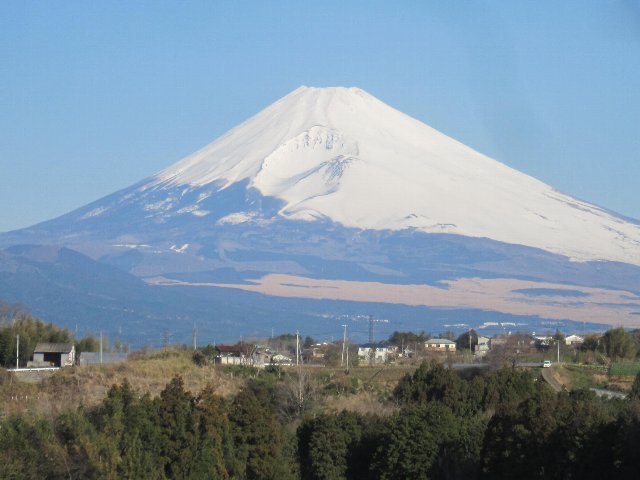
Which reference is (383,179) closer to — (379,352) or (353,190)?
(353,190)

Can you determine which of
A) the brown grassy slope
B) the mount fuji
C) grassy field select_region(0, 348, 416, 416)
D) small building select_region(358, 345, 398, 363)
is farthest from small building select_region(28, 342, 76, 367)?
the mount fuji

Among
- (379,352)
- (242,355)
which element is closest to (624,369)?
(242,355)

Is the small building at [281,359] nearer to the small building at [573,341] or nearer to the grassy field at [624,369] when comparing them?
the grassy field at [624,369]

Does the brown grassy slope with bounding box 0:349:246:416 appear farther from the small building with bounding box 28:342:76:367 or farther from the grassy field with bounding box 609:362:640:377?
the grassy field with bounding box 609:362:640:377

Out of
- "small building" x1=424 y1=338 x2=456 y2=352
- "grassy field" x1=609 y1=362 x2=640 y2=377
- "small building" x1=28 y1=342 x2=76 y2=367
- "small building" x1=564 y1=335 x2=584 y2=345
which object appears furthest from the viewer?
"small building" x1=424 y1=338 x2=456 y2=352

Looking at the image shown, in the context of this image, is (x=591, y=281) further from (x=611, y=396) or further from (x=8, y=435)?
(x=8, y=435)

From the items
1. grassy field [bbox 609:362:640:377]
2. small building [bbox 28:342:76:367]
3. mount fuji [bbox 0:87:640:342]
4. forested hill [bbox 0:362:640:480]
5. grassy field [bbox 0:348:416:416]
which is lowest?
forested hill [bbox 0:362:640:480]
